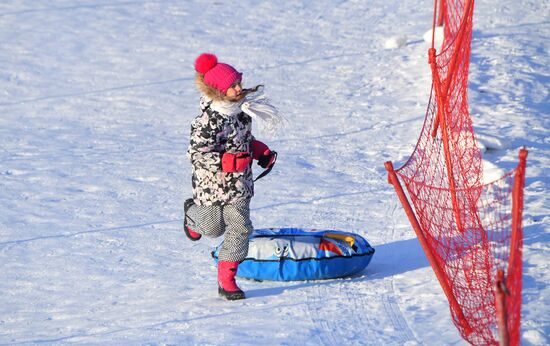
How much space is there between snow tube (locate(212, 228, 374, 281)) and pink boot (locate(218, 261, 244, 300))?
350mm

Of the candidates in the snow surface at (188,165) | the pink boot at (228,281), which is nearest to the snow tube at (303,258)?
the snow surface at (188,165)

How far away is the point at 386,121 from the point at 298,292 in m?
4.34

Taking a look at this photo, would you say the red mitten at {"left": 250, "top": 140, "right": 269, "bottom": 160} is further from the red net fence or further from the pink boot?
the red net fence

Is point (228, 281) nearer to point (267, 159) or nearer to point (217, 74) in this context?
point (267, 159)

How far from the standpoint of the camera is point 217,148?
17.7 ft

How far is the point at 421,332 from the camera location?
16.8 feet

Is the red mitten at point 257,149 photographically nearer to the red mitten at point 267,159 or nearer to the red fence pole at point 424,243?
the red mitten at point 267,159

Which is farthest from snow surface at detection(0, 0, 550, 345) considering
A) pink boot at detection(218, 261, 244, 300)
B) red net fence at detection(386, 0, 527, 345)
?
red net fence at detection(386, 0, 527, 345)

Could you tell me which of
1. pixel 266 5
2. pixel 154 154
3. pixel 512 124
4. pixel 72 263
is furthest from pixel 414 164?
pixel 266 5

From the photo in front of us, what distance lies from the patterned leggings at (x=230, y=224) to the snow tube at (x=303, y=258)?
42 centimetres

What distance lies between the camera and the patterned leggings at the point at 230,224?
18.1ft

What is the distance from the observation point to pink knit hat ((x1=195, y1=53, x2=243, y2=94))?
5312 millimetres

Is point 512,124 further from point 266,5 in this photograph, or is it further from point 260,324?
point 266,5

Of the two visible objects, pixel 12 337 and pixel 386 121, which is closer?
pixel 12 337
